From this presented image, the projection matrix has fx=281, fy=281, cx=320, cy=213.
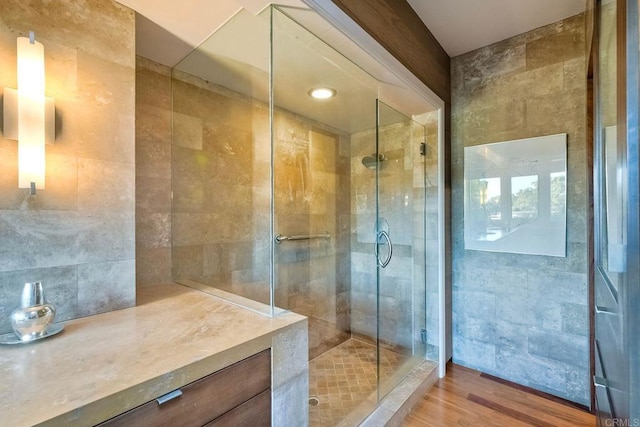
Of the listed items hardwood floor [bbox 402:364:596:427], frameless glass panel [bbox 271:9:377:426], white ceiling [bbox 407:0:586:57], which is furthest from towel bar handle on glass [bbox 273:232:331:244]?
white ceiling [bbox 407:0:586:57]

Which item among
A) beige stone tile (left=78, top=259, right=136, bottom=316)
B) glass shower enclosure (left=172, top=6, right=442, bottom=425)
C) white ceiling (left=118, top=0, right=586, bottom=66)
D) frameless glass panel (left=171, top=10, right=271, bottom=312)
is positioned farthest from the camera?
frameless glass panel (left=171, top=10, right=271, bottom=312)

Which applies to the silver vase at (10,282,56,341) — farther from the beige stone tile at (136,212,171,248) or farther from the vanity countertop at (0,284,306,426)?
the beige stone tile at (136,212,171,248)

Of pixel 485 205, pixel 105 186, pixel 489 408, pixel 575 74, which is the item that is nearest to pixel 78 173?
pixel 105 186

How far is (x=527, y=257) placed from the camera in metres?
2.20

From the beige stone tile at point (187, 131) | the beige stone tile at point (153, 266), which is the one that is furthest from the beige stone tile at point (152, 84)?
the beige stone tile at point (153, 266)

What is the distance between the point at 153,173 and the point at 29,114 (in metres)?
0.76

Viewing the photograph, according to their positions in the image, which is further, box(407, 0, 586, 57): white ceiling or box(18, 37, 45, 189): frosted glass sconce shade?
box(407, 0, 586, 57): white ceiling

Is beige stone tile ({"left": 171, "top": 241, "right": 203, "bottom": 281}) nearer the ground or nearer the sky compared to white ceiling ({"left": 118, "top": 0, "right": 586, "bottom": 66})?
nearer the ground

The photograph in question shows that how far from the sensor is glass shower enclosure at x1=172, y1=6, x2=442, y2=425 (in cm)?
184

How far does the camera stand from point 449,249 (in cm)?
254

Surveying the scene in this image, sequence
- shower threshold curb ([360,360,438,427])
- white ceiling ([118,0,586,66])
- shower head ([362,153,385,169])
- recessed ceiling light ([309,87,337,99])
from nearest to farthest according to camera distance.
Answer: white ceiling ([118,0,586,66]) → shower threshold curb ([360,360,438,427]) → recessed ceiling light ([309,87,337,99]) → shower head ([362,153,385,169])

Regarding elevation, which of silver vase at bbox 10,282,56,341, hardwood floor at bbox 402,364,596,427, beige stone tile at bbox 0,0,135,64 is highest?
beige stone tile at bbox 0,0,135,64

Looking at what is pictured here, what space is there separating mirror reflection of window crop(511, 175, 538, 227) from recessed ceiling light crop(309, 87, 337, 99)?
162 centimetres

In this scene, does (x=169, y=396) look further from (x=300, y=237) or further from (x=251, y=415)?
(x=300, y=237)
